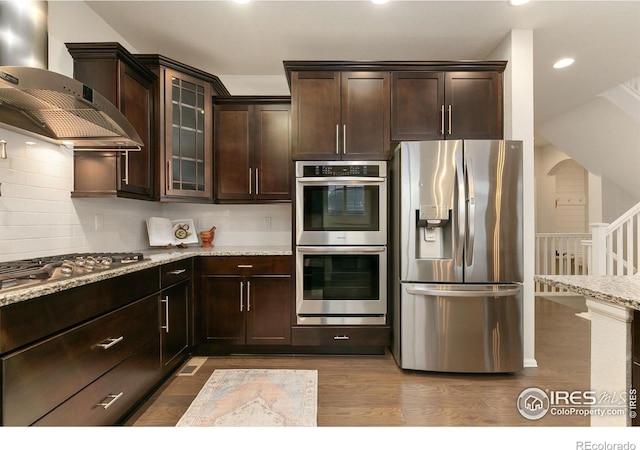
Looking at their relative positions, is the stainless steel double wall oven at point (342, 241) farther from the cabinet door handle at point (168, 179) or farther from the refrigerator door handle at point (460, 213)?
the cabinet door handle at point (168, 179)

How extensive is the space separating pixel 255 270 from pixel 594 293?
227 centimetres

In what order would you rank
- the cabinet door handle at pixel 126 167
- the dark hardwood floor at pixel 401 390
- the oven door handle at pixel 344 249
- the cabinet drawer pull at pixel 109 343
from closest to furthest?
the cabinet drawer pull at pixel 109 343 → the dark hardwood floor at pixel 401 390 → the cabinet door handle at pixel 126 167 → the oven door handle at pixel 344 249

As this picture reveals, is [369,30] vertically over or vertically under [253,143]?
over

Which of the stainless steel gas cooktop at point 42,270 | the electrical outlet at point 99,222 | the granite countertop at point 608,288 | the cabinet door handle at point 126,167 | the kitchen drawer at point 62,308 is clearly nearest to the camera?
the granite countertop at point 608,288

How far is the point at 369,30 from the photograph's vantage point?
2691 mm

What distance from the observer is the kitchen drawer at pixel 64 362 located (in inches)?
45.8

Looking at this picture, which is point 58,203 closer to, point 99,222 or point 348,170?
point 99,222

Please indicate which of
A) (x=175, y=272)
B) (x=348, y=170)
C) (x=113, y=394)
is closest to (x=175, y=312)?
(x=175, y=272)

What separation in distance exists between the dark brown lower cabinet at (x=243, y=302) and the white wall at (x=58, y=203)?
30.9 inches

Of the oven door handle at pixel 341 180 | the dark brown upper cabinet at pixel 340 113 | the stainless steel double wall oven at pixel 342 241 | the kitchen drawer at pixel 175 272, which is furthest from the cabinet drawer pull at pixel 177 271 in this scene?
the dark brown upper cabinet at pixel 340 113

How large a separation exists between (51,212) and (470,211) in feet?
9.31

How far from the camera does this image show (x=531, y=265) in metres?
2.62

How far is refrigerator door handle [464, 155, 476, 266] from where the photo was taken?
2.37 metres

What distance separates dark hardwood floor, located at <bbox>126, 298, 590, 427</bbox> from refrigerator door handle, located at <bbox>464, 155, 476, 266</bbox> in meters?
0.91
